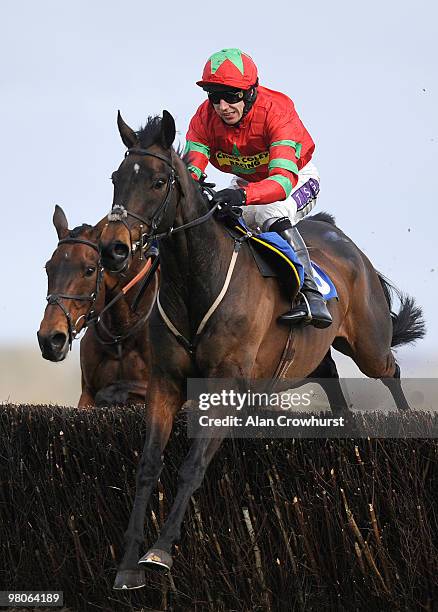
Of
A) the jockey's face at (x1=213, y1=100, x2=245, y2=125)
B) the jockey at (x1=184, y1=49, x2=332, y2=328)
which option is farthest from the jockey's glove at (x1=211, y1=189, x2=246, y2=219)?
the jockey's face at (x1=213, y1=100, x2=245, y2=125)

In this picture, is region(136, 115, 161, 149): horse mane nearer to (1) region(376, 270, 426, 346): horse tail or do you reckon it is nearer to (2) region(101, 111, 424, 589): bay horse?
(2) region(101, 111, 424, 589): bay horse

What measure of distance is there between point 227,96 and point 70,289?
1693mm

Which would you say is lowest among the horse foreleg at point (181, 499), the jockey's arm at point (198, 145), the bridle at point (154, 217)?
the horse foreleg at point (181, 499)

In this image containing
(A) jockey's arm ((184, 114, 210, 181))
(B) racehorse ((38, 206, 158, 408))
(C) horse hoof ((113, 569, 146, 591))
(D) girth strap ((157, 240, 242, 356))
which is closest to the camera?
(C) horse hoof ((113, 569, 146, 591))

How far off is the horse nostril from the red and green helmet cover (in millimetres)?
1697

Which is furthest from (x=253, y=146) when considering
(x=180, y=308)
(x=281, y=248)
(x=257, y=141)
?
(x=180, y=308)

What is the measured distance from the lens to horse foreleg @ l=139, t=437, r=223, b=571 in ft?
13.9

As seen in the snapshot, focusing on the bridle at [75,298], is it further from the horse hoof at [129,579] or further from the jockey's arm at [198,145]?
the horse hoof at [129,579]

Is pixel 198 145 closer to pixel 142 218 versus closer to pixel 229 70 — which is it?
pixel 229 70

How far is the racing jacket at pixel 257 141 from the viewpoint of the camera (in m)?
5.40

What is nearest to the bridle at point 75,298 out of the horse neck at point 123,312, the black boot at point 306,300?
the horse neck at point 123,312

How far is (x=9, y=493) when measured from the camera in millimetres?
5840

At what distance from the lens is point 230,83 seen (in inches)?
207

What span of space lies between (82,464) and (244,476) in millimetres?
1004
